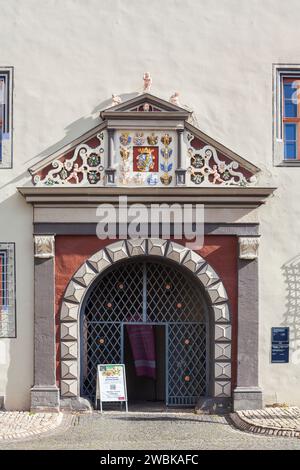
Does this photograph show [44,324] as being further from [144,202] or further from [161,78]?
[161,78]

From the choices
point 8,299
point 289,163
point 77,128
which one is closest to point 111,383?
point 8,299

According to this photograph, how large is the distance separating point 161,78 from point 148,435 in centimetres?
539

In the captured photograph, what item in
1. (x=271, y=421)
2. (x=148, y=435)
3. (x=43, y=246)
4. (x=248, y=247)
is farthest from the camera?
(x=248, y=247)

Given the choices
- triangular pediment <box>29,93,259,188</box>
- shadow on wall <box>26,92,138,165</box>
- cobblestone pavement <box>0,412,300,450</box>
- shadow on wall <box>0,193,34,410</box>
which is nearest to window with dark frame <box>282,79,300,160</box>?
triangular pediment <box>29,93,259,188</box>

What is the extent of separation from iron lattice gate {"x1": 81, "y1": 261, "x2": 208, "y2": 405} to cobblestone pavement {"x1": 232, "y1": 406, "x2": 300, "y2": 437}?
114 cm

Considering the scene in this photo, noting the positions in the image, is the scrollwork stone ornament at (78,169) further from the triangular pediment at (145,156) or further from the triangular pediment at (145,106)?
the triangular pediment at (145,106)

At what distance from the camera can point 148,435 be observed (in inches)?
440

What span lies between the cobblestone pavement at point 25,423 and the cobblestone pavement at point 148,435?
132 mm

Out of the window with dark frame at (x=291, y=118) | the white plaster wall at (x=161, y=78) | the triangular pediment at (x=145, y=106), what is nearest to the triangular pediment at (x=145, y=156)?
the triangular pediment at (x=145, y=106)

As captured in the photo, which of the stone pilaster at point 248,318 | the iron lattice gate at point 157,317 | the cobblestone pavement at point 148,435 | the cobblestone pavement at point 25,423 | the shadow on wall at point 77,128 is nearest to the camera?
the cobblestone pavement at point 148,435

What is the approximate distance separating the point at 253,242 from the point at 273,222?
504 mm

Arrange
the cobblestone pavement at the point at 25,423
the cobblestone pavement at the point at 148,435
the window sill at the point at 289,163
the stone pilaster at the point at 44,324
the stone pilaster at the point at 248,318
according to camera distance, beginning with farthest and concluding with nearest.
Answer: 1. the window sill at the point at 289,163
2. the stone pilaster at the point at 248,318
3. the stone pilaster at the point at 44,324
4. the cobblestone pavement at the point at 25,423
5. the cobblestone pavement at the point at 148,435

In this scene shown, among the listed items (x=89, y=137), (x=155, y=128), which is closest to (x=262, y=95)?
(x=155, y=128)

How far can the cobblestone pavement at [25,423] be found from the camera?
1105 centimetres
